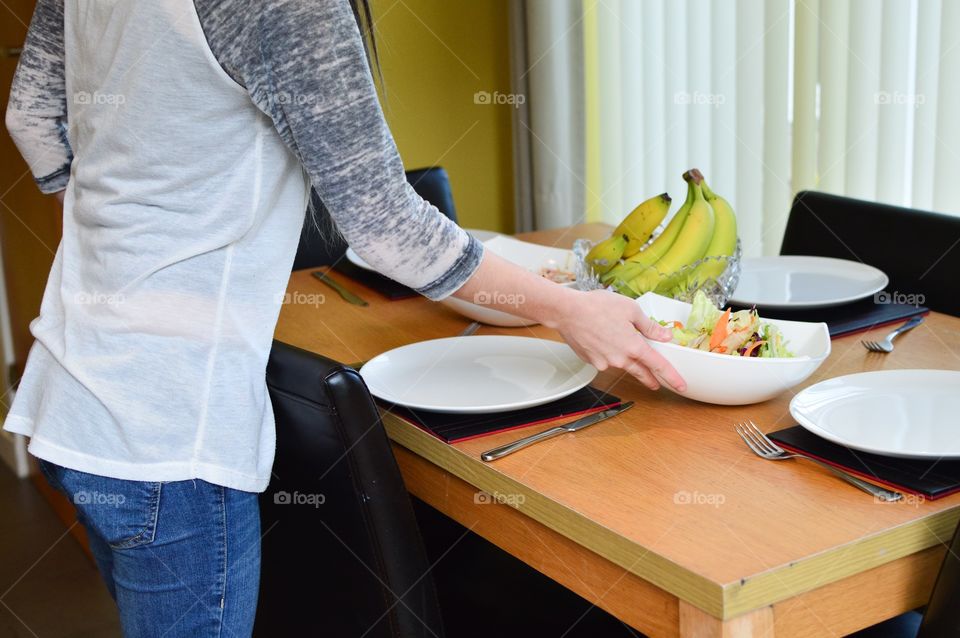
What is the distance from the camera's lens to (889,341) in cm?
131

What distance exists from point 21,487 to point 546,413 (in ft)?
7.12

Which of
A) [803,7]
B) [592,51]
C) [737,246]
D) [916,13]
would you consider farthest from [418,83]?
[737,246]

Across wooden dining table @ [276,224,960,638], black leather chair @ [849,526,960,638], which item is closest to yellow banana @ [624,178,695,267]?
wooden dining table @ [276,224,960,638]

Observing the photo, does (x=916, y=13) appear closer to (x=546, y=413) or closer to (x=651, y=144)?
(x=651, y=144)

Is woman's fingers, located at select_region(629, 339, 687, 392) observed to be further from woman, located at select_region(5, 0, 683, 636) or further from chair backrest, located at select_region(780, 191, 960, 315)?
chair backrest, located at select_region(780, 191, 960, 315)

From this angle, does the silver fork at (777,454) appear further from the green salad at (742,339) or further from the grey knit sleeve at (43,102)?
the grey knit sleeve at (43,102)

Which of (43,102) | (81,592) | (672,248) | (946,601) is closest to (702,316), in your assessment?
(672,248)

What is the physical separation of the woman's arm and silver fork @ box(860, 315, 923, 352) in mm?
341

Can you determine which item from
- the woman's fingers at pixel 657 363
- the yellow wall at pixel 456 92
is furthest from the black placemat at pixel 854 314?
the yellow wall at pixel 456 92

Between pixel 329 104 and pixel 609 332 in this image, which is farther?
pixel 609 332

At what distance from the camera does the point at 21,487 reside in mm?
2826

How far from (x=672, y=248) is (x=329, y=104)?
63cm

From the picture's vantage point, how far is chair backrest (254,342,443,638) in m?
0.97

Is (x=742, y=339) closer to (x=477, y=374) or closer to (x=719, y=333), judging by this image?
(x=719, y=333)
